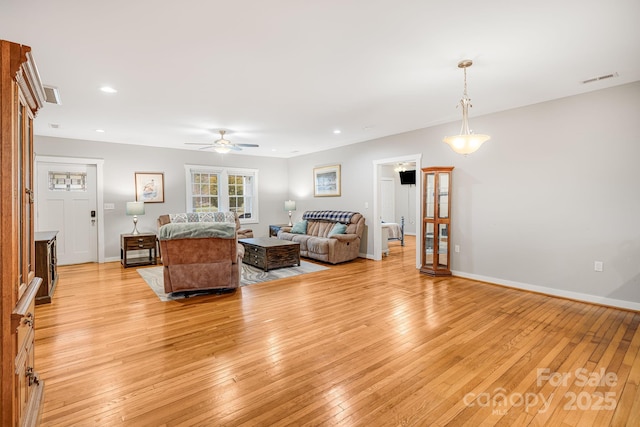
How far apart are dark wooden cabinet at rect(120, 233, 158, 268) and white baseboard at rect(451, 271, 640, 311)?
19.4ft

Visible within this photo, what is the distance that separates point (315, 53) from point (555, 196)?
361cm

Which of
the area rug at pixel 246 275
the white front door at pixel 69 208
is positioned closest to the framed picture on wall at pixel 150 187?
the white front door at pixel 69 208

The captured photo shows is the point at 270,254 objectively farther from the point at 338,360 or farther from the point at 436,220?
the point at 338,360

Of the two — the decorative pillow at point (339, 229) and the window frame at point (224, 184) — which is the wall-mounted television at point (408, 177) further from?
the window frame at point (224, 184)

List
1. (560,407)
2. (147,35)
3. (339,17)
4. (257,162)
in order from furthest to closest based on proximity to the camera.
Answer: (257,162)
(147,35)
(339,17)
(560,407)

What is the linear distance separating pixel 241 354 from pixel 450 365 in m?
1.68

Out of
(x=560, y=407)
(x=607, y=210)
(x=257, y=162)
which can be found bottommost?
(x=560, y=407)

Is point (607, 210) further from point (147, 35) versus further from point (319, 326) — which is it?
point (147, 35)

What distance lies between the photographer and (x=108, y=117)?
185 inches

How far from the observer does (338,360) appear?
2.46 metres

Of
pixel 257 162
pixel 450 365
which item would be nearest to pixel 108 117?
pixel 257 162

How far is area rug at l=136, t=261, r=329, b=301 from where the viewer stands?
4.20 meters

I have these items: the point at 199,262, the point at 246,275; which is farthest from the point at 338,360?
the point at 246,275

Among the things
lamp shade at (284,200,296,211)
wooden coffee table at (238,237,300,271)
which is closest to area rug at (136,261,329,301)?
wooden coffee table at (238,237,300,271)
